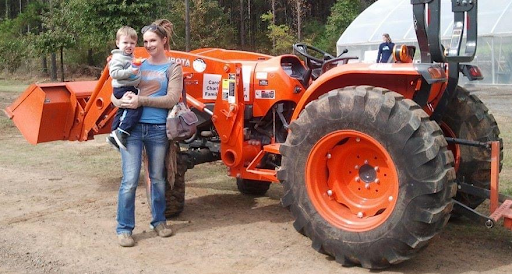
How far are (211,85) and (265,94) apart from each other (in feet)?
1.95

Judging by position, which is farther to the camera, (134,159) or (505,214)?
(134,159)

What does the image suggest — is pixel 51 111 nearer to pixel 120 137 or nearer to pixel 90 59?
pixel 120 137

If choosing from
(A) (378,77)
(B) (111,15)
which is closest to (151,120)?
(A) (378,77)

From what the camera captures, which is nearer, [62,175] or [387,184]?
[387,184]

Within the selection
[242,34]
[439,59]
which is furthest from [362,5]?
[439,59]

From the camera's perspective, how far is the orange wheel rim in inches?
172

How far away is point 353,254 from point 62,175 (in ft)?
15.2

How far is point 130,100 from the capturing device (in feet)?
15.9

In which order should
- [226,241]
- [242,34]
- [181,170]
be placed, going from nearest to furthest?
[226,241], [181,170], [242,34]

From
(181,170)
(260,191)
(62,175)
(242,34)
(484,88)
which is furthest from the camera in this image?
(242,34)

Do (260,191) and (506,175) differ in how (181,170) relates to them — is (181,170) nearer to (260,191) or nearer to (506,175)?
(260,191)

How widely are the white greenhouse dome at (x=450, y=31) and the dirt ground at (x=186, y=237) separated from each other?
Result: 1237 cm

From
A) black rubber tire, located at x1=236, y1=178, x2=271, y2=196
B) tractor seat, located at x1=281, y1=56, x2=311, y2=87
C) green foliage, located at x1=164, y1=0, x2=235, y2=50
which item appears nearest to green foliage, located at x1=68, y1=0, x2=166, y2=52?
green foliage, located at x1=164, y1=0, x2=235, y2=50

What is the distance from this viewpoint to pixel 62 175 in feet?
25.1
